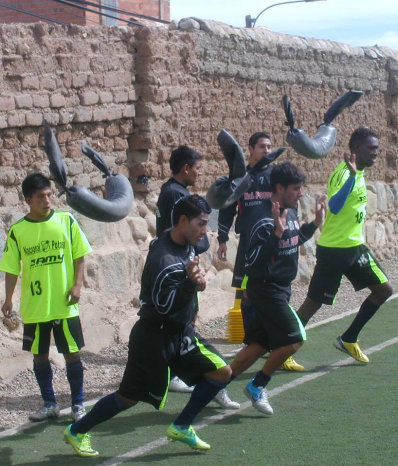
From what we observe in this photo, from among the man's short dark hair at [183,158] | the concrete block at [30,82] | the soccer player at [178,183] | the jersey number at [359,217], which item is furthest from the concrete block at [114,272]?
the jersey number at [359,217]

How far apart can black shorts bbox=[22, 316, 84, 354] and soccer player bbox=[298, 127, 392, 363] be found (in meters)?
2.61

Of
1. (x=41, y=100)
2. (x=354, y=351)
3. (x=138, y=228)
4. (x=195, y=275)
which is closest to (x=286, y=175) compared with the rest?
(x=195, y=275)

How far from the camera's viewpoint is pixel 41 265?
7.39m

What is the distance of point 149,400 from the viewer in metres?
6.43

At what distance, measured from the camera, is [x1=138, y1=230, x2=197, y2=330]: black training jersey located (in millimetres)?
6078

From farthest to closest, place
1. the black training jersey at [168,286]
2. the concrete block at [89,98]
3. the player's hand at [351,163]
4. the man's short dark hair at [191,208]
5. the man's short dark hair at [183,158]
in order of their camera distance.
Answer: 1. the concrete block at [89,98]
2. the player's hand at [351,163]
3. the man's short dark hair at [183,158]
4. the man's short dark hair at [191,208]
5. the black training jersey at [168,286]

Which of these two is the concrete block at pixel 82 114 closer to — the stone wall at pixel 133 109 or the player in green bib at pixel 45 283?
the stone wall at pixel 133 109

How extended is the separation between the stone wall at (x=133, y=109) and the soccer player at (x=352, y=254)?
6.92 ft

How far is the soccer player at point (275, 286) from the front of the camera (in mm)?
7457

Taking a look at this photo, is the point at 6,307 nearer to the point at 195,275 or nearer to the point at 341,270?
the point at 195,275

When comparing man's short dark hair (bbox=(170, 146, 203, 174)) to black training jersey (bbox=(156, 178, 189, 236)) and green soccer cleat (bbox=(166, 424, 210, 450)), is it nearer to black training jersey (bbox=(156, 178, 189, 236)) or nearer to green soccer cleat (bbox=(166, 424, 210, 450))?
black training jersey (bbox=(156, 178, 189, 236))

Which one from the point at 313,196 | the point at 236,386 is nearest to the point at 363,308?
the point at 236,386

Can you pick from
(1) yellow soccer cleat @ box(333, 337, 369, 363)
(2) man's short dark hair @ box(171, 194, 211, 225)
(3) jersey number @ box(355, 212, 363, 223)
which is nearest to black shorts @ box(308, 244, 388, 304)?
Result: (3) jersey number @ box(355, 212, 363, 223)

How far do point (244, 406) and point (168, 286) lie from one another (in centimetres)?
209
